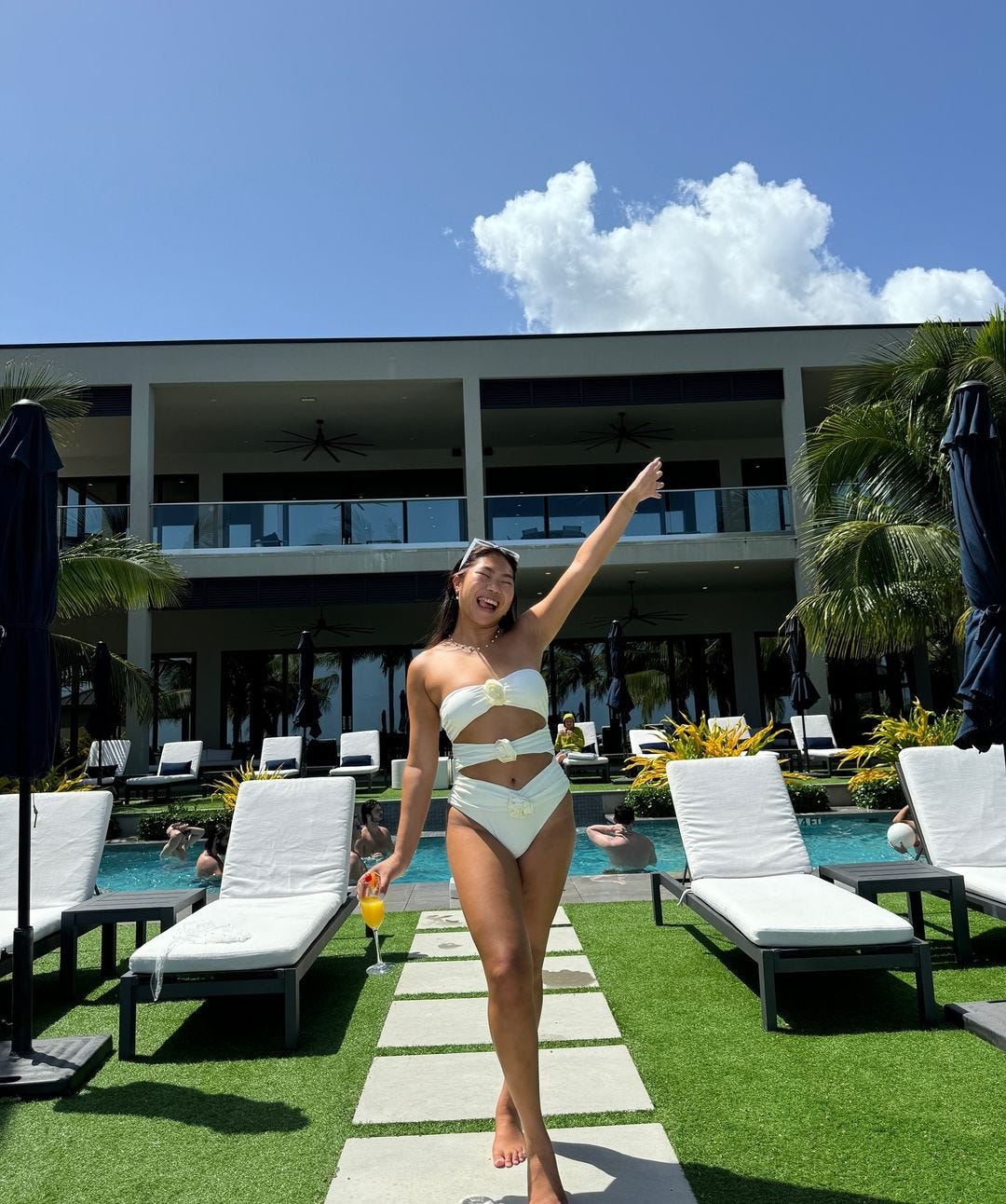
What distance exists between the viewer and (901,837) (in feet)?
22.1

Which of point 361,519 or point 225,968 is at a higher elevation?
point 361,519

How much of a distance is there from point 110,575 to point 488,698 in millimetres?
11352

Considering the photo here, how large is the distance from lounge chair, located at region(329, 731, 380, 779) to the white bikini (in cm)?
1338

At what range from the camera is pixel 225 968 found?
143 inches

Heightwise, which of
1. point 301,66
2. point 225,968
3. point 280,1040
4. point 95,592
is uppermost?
point 301,66

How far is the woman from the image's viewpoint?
7.06 feet

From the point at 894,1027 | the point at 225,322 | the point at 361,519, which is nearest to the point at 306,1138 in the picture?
the point at 894,1027

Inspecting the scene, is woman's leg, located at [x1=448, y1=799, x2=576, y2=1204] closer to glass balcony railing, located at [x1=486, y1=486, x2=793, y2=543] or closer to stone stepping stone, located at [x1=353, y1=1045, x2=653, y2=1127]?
stone stepping stone, located at [x1=353, y1=1045, x2=653, y2=1127]

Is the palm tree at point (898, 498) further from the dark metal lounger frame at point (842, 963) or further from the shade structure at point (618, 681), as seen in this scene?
the dark metal lounger frame at point (842, 963)

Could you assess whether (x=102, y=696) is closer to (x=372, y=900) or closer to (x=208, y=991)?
(x=208, y=991)

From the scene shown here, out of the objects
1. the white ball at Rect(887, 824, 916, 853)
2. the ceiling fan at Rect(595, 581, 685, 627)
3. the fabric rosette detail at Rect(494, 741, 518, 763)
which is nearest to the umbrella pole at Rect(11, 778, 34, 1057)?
the fabric rosette detail at Rect(494, 741, 518, 763)

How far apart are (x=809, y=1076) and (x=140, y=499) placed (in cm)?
1591

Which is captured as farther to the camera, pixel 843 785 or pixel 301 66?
pixel 843 785

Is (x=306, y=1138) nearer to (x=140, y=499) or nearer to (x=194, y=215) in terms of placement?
(x=194, y=215)
